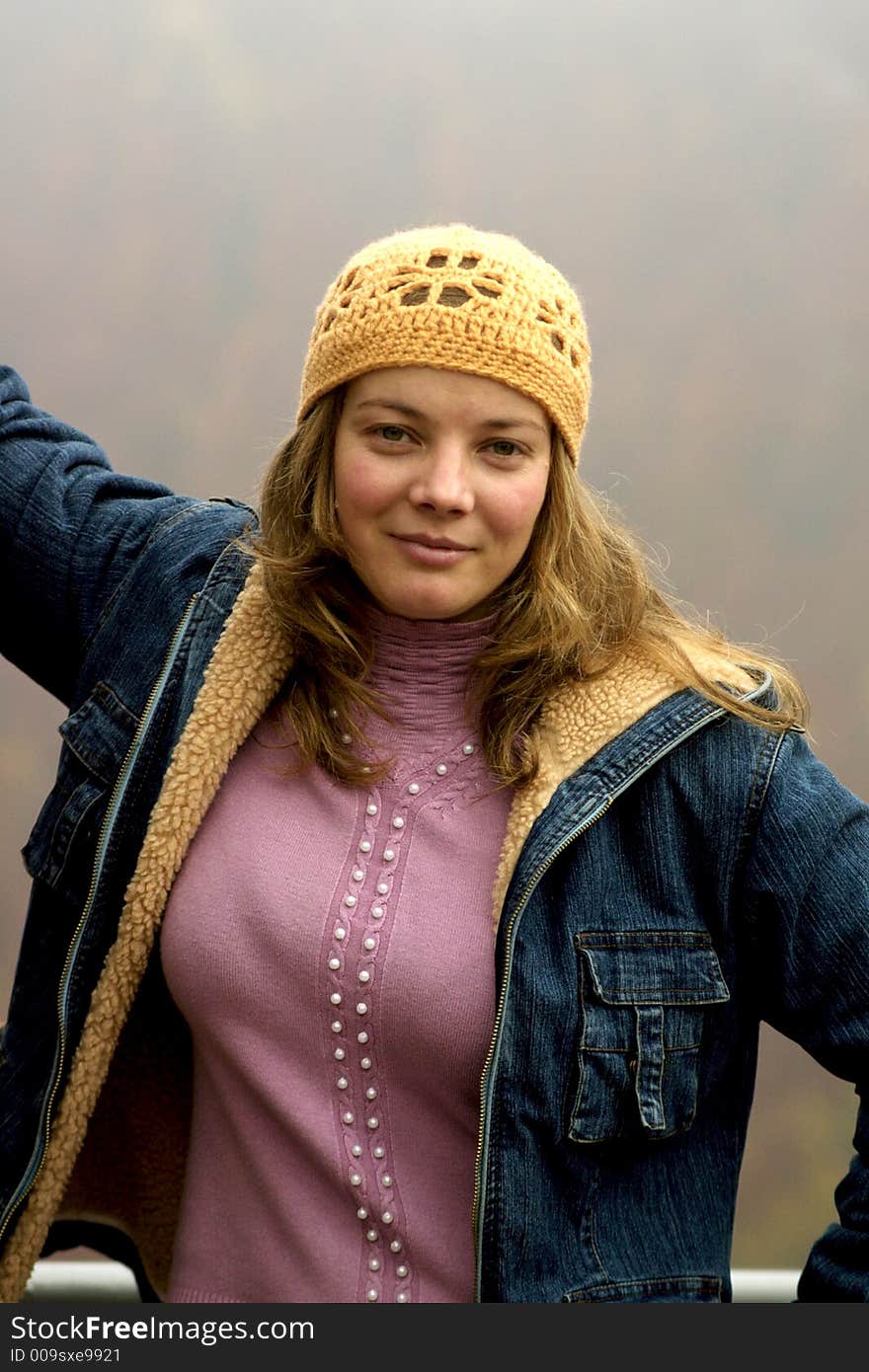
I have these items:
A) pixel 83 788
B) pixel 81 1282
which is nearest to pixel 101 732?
pixel 83 788

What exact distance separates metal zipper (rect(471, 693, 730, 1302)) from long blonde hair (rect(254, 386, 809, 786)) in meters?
0.06

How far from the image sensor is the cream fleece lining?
49.1 inches

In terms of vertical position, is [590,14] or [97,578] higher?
[590,14]

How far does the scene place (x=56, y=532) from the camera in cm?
139

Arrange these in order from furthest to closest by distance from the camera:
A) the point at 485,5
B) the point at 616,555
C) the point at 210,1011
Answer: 1. the point at 485,5
2. the point at 616,555
3. the point at 210,1011

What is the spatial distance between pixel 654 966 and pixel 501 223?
3.92 feet

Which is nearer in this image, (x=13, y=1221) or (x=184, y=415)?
(x=13, y=1221)

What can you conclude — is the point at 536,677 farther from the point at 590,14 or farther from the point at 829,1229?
the point at 590,14

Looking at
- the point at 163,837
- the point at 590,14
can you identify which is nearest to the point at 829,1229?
the point at 163,837

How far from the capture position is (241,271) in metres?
2.04

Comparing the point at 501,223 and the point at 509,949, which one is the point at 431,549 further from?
the point at 501,223

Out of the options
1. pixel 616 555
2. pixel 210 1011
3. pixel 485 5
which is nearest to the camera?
pixel 210 1011

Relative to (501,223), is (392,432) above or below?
below

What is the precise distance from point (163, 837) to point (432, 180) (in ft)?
3.78
